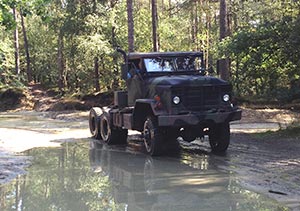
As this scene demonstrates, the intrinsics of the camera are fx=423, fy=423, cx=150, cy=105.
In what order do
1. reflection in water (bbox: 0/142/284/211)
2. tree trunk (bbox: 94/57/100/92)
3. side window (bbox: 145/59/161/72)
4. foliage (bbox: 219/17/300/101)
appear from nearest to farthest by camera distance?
reflection in water (bbox: 0/142/284/211), side window (bbox: 145/59/161/72), foliage (bbox: 219/17/300/101), tree trunk (bbox: 94/57/100/92)

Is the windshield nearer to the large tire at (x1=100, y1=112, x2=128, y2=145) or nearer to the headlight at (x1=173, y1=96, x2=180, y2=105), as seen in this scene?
the headlight at (x1=173, y1=96, x2=180, y2=105)

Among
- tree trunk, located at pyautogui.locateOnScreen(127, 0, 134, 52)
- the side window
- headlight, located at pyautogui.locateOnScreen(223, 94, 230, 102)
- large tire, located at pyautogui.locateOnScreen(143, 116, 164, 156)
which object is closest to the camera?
large tire, located at pyautogui.locateOnScreen(143, 116, 164, 156)

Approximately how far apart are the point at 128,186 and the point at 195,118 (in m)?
2.92

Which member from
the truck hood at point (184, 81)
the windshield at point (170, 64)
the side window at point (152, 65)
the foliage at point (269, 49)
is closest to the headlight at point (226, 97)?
the truck hood at point (184, 81)

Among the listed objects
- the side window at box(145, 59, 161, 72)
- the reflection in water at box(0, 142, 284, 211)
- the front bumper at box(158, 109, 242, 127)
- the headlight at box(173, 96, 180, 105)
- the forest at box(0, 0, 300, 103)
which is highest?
the forest at box(0, 0, 300, 103)

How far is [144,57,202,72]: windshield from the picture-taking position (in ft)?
37.5

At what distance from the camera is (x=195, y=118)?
32.5 ft

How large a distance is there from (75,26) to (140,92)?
20764 millimetres

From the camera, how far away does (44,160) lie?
10.6 metres

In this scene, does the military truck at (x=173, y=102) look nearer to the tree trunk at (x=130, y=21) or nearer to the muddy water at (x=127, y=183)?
the muddy water at (x=127, y=183)

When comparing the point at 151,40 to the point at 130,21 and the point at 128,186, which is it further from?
the point at 128,186

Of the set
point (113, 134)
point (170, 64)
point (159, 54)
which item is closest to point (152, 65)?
point (159, 54)

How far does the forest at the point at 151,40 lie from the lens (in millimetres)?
12727

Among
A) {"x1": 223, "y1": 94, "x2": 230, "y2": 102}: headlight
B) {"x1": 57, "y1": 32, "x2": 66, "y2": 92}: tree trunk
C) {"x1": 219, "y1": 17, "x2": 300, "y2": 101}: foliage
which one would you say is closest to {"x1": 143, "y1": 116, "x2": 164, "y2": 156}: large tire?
{"x1": 223, "y1": 94, "x2": 230, "y2": 102}: headlight
